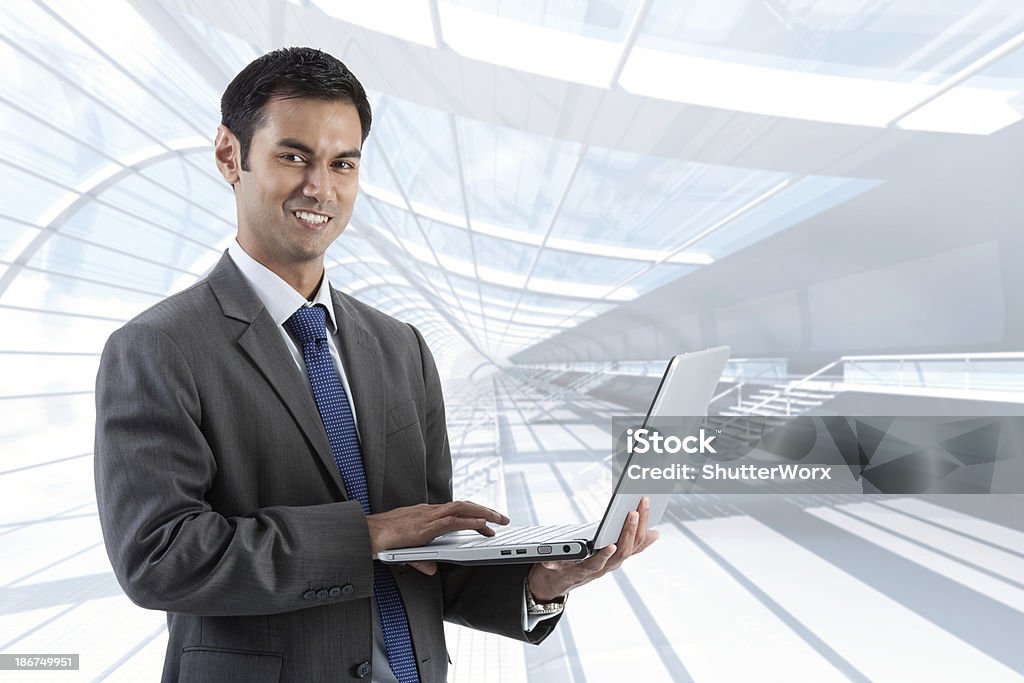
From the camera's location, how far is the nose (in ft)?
3.95

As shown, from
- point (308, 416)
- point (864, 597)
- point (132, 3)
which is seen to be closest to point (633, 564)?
point (864, 597)

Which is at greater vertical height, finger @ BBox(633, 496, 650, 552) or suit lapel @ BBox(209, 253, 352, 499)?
suit lapel @ BBox(209, 253, 352, 499)

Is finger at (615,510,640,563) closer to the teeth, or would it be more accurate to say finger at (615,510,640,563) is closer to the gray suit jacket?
the gray suit jacket

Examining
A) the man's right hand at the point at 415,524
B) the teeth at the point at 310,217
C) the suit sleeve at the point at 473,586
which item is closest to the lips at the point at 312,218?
the teeth at the point at 310,217

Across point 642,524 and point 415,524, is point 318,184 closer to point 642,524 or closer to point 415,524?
point 415,524

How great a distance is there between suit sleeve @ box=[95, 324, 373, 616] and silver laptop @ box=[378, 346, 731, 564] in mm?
110

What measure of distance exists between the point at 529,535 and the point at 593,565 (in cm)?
13

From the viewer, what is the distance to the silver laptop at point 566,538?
1.07 metres

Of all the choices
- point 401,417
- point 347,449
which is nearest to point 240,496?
point 347,449

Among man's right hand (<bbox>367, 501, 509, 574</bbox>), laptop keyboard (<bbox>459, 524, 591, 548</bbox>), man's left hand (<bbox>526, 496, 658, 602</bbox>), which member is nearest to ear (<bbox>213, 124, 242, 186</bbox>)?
man's right hand (<bbox>367, 501, 509, 574</bbox>)

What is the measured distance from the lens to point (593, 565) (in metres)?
1.19

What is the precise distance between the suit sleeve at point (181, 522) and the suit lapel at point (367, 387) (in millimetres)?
194

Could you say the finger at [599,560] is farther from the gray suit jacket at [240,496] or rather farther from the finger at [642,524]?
the gray suit jacket at [240,496]

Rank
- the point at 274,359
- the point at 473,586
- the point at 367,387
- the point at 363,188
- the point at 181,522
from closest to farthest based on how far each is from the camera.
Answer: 1. the point at 181,522
2. the point at 274,359
3. the point at 367,387
4. the point at 473,586
5. the point at 363,188
